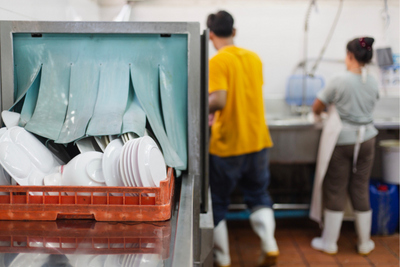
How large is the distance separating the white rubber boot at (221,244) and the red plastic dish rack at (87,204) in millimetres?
1662

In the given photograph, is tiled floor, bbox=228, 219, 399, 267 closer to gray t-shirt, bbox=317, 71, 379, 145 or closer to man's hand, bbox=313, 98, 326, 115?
gray t-shirt, bbox=317, 71, 379, 145

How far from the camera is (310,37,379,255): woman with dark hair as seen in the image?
105 inches

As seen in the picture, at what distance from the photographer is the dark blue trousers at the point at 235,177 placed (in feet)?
7.96

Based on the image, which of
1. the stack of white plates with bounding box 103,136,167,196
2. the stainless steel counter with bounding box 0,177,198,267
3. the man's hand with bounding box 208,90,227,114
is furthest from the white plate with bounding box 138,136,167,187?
the man's hand with bounding box 208,90,227,114

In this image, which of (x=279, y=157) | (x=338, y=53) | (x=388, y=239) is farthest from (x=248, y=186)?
(x=338, y=53)

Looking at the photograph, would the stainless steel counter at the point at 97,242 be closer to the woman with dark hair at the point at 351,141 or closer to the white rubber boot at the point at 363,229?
the woman with dark hair at the point at 351,141

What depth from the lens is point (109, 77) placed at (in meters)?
1.28

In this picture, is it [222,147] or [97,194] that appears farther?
[222,147]

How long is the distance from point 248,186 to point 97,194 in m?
1.81

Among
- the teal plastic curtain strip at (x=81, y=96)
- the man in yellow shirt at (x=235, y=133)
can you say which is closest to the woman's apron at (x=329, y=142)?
the man in yellow shirt at (x=235, y=133)

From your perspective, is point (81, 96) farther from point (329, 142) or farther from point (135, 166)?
point (329, 142)

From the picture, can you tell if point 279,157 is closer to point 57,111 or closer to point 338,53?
point 338,53

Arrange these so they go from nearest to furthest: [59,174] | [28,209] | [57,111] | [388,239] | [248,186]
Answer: [28,209] < [59,174] < [57,111] < [248,186] < [388,239]

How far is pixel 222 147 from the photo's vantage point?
242cm
